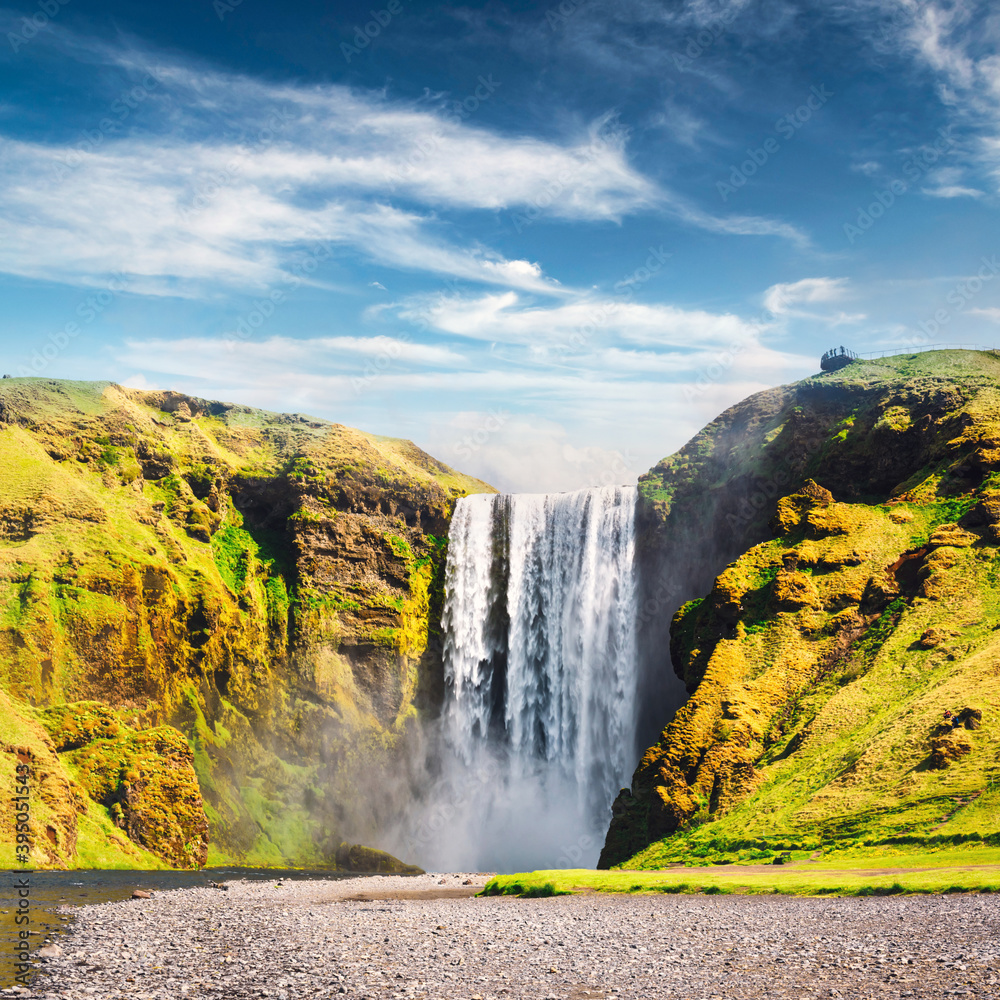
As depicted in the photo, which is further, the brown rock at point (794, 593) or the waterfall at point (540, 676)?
the waterfall at point (540, 676)

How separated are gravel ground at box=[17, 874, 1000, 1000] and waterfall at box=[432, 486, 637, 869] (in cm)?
3703

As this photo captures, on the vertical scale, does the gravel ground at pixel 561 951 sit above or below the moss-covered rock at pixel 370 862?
above

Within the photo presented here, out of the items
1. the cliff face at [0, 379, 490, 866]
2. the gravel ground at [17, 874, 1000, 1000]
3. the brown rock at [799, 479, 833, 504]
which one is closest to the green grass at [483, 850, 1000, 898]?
the gravel ground at [17, 874, 1000, 1000]

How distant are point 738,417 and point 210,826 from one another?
5249cm

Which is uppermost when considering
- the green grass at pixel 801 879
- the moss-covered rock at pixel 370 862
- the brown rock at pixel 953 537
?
the brown rock at pixel 953 537

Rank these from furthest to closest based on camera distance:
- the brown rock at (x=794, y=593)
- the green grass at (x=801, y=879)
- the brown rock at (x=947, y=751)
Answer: the brown rock at (x=794, y=593)
the brown rock at (x=947, y=751)
the green grass at (x=801, y=879)

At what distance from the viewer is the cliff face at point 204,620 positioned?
49438 millimetres

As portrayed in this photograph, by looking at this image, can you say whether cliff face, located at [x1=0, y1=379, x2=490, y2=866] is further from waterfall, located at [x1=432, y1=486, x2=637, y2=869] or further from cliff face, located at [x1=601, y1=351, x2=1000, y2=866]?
cliff face, located at [x1=601, y1=351, x2=1000, y2=866]

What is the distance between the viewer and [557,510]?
71.3 m

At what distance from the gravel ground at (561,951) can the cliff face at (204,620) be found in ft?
81.7

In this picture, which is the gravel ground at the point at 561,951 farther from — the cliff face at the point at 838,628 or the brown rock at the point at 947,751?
the brown rock at the point at 947,751

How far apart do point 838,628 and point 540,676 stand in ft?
96.2

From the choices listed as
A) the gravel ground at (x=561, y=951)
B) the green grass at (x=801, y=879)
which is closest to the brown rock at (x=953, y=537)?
the green grass at (x=801, y=879)

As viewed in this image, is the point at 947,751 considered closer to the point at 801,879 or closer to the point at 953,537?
the point at 801,879
